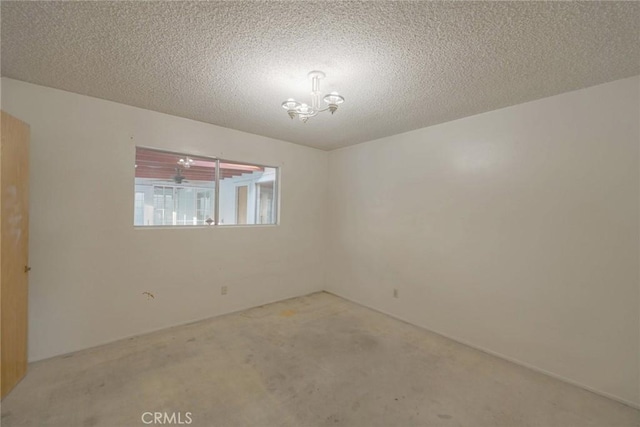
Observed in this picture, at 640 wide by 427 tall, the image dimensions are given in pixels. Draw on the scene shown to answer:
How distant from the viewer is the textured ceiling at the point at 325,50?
4.84 ft

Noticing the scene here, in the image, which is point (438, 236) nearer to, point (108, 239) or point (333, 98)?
point (333, 98)

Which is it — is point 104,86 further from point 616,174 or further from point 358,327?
point 616,174

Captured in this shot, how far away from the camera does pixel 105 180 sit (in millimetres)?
2734

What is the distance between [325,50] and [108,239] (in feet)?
9.08

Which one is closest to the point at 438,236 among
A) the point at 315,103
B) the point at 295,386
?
the point at 315,103

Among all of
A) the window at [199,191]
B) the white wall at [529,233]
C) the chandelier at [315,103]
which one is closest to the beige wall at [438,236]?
the white wall at [529,233]

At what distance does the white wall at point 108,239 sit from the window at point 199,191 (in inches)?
5.7

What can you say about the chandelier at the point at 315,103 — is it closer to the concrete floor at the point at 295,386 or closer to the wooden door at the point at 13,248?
the wooden door at the point at 13,248

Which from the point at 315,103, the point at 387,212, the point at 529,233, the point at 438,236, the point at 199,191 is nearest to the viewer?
the point at 315,103

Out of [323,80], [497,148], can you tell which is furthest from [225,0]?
[497,148]

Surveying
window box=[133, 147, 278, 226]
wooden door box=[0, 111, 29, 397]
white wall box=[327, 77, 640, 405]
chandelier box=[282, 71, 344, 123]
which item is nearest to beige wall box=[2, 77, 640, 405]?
white wall box=[327, 77, 640, 405]

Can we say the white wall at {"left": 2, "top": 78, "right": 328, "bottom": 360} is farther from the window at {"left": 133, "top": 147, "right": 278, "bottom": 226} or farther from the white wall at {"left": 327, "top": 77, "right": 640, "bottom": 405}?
the white wall at {"left": 327, "top": 77, "right": 640, "bottom": 405}

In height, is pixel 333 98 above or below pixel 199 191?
above

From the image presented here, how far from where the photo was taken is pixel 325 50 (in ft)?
5.98
